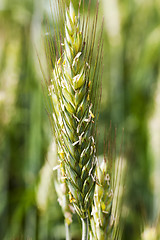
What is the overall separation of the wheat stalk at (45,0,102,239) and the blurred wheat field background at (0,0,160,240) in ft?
1.74

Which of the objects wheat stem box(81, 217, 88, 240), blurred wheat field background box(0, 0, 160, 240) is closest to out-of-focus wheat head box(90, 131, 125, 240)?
wheat stem box(81, 217, 88, 240)

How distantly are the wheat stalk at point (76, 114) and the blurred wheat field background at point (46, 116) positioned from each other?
530 millimetres

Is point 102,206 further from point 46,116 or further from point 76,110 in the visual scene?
point 46,116

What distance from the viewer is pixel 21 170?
1.99 meters

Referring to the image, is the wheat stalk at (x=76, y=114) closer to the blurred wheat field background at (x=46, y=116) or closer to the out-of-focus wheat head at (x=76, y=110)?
the out-of-focus wheat head at (x=76, y=110)

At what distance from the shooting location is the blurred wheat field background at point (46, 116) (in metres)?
1.50

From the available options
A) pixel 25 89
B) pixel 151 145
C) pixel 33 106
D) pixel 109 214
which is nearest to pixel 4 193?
pixel 33 106

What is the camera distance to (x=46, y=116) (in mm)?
1544

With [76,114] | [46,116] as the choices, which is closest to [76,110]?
[76,114]

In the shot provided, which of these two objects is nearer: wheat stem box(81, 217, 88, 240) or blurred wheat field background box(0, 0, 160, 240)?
wheat stem box(81, 217, 88, 240)

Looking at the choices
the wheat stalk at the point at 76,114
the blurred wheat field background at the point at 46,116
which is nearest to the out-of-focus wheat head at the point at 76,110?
the wheat stalk at the point at 76,114

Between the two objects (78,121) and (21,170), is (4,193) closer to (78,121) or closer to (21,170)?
(21,170)

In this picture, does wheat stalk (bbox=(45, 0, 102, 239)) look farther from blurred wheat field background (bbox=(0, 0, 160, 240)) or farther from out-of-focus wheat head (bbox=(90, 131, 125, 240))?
blurred wheat field background (bbox=(0, 0, 160, 240))

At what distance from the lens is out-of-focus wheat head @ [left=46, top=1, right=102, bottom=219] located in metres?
0.62
